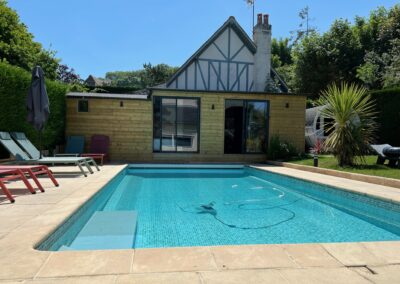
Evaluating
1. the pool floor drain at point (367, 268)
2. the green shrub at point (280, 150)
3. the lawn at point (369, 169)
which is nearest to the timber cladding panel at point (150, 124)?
the green shrub at point (280, 150)

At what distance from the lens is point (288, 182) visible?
317 inches

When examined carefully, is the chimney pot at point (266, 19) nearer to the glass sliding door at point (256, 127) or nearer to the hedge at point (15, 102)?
the glass sliding door at point (256, 127)

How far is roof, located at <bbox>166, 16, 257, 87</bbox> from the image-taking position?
17.5 meters

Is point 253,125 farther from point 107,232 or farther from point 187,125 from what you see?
point 107,232

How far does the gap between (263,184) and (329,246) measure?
18.1ft

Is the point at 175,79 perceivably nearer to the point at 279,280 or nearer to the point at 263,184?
the point at 263,184

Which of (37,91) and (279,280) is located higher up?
(37,91)

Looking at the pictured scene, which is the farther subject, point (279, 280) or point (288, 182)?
point (288, 182)

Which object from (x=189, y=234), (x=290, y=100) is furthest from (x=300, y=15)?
(x=189, y=234)

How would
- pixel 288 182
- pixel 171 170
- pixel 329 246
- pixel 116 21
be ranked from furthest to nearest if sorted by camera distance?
1. pixel 116 21
2. pixel 171 170
3. pixel 288 182
4. pixel 329 246

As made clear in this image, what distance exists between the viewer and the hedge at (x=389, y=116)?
12.5 m

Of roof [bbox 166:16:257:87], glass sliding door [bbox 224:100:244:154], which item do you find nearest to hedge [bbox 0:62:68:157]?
glass sliding door [bbox 224:100:244:154]

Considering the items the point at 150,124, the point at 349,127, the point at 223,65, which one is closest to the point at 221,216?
the point at 349,127

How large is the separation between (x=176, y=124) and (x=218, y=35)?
8100 mm
